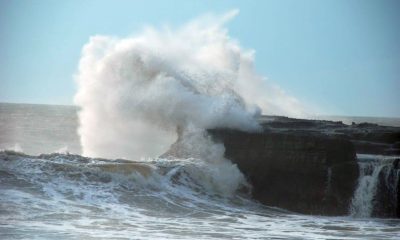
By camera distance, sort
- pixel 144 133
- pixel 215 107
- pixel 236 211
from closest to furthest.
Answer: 1. pixel 236 211
2. pixel 215 107
3. pixel 144 133

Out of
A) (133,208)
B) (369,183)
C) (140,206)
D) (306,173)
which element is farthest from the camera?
(369,183)

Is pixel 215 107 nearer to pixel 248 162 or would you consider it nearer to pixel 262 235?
pixel 248 162

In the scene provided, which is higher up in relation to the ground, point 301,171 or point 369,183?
point 301,171

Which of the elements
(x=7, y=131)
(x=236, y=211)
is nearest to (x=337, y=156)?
(x=236, y=211)

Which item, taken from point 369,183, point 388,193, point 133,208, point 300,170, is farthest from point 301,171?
point 133,208

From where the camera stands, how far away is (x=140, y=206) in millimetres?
12305

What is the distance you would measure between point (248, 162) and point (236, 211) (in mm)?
2651

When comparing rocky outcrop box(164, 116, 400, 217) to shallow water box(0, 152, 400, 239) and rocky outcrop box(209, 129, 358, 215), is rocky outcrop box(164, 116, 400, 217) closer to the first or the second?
rocky outcrop box(209, 129, 358, 215)

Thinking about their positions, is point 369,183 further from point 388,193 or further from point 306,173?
point 306,173

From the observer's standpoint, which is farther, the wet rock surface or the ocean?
the wet rock surface

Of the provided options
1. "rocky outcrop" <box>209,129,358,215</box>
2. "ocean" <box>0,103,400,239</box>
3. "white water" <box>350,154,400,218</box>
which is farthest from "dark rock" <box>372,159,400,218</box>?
"ocean" <box>0,103,400,239</box>

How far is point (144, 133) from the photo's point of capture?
20078 mm

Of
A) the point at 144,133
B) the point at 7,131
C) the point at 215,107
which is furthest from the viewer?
the point at 7,131

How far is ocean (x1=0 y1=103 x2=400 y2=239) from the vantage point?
32.8 ft
